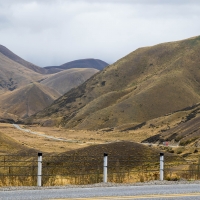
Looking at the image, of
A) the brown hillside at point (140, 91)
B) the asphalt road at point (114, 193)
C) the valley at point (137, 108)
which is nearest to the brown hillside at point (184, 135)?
the valley at point (137, 108)

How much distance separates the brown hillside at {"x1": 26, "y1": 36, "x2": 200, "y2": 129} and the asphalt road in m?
124

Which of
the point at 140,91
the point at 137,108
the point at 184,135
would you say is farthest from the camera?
the point at 140,91

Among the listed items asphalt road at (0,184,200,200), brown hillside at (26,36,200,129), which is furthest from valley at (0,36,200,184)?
asphalt road at (0,184,200,200)

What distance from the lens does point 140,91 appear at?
522 ft

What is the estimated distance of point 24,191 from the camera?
54.1 ft

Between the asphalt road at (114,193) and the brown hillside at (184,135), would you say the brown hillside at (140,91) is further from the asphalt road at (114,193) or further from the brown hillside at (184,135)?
the asphalt road at (114,193)

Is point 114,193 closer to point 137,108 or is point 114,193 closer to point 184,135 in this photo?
point 184,135

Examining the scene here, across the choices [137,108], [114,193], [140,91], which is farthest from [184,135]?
[114,193]

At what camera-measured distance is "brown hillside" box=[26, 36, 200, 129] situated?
482 ft

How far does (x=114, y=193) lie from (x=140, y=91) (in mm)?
143500

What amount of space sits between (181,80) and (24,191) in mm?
141541

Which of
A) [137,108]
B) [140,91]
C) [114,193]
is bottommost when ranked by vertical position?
[114,193]

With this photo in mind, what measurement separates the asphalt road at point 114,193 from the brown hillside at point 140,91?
12364cm

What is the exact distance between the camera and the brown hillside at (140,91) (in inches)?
5782
